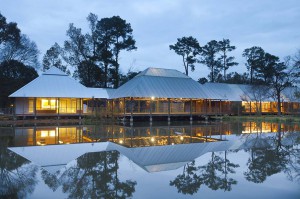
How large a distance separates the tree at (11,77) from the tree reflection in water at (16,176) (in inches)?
1114

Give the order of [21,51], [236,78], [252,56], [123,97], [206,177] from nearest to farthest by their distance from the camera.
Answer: [206,177] < [123,97] < [21,51] < [252,56] < [236,78]

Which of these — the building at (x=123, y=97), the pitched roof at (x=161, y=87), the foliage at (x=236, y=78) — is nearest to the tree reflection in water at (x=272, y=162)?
the building at (x=123, y=97)

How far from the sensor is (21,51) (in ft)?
149

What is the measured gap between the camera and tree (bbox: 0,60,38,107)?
37.4 meters

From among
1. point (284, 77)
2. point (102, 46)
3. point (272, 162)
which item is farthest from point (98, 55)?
point (272, 162)

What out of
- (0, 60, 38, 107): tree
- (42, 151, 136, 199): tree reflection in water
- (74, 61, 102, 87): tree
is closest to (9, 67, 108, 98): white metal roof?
(0, 60, 38, 107): tree

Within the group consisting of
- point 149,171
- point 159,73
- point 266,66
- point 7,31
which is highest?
point 7,31

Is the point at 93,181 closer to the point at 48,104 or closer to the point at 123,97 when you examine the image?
the point at 123,97

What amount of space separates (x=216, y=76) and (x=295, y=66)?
21.9 meters

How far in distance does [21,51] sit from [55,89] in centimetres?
1562

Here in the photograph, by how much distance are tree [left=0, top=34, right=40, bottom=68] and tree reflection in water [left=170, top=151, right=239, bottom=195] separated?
39.8 m

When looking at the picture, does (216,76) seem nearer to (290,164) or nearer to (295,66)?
(295,66)

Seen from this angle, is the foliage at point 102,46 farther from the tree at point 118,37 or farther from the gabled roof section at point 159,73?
the gabled roof section at point 159,73

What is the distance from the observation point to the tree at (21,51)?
43.8m
